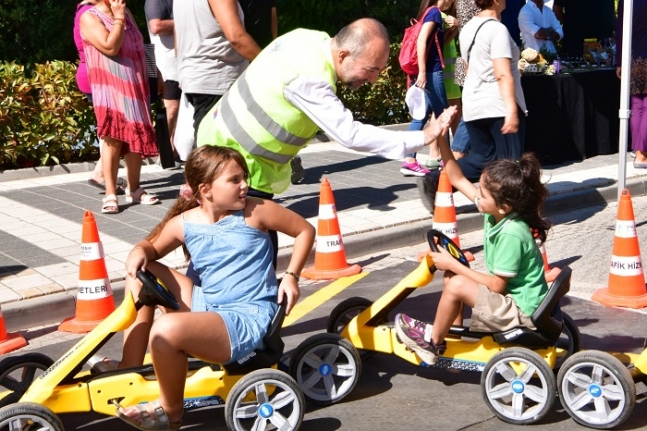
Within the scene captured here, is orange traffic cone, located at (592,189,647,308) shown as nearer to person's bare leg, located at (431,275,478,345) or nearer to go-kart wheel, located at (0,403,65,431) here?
person's bare leg, located at (431,275,478,345)

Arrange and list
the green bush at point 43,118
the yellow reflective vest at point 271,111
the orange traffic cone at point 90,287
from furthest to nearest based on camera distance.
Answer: the green bush at point 43,118, the orange traffic cone at point 90,287, the yellow reflective vest at point 271,111

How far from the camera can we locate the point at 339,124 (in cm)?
508

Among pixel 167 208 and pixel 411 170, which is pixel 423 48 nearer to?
pixel 411 170

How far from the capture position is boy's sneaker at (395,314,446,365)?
488 cm

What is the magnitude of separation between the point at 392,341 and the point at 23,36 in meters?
9.46

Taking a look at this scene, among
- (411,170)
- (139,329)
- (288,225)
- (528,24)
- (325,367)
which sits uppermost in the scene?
(288,225)

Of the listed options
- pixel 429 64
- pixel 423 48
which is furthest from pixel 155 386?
pixel 429 64

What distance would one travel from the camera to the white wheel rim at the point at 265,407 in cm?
441

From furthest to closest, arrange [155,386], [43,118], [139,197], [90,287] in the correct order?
1. [43,118]
2. [139,197]
3. [90,287]
4. [155,386]

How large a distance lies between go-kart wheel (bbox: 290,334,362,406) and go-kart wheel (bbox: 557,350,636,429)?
93 cm

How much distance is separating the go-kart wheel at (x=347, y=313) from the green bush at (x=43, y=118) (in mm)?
6145

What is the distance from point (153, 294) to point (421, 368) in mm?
1597

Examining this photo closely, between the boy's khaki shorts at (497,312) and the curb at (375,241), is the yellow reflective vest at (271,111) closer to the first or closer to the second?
the boy's khaki shorts at (497,312)

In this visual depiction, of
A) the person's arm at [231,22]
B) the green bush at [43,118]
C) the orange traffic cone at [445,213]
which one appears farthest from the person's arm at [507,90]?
the green bush at [43,118]
